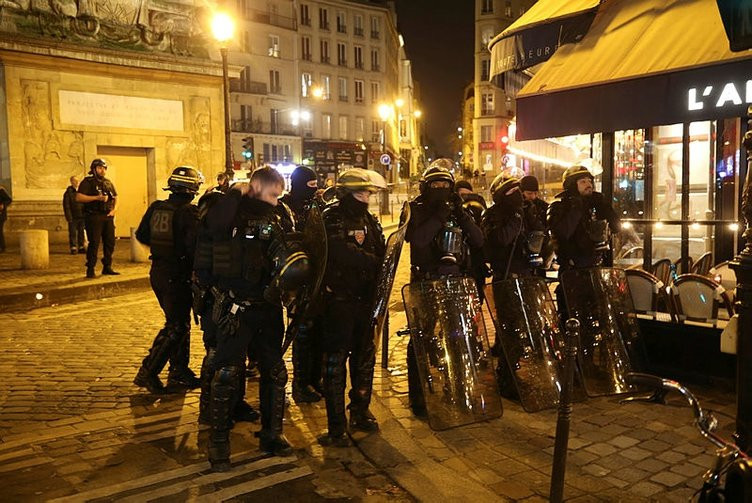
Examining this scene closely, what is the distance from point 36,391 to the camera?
6.20 meters

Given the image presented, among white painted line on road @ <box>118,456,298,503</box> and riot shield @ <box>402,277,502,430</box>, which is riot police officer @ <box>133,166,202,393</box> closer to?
white painted line on road @ <box>118,456,298,503</box>

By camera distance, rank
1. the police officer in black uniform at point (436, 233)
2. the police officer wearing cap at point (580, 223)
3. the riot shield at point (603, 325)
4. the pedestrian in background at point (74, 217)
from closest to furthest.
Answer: the police officer in black uniform at point (436, 233)
the riot shield at point (603, 325)
the police officer wearing cap at point (580, 223)
the pedestrian in background at point (74, 217)

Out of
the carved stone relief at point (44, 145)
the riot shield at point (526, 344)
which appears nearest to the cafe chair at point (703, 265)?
the riot shield at point (526, 344)

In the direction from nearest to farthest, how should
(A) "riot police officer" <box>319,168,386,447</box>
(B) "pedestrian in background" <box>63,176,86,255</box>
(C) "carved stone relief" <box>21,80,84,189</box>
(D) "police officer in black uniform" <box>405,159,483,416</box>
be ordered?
(A) "riot police officer" <box>319,168,386,447</box>
(D) "police officer in black uniform" <box>405,159,483,416</box>
(B) "pedestrian in background" <box>63,176,86,255</box>
(C) "carved stone relief" <box>21,80,84,189</box>

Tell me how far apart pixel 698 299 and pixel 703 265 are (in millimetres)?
2141

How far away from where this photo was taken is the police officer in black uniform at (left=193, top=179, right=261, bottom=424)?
4605mm

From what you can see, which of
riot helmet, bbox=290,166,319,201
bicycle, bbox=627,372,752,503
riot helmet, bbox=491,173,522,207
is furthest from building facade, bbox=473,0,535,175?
bicycle, bbox=627,372,752,503

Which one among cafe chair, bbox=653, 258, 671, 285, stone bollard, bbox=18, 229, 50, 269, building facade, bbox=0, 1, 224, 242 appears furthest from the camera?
building facade, bbox=0, 1, 224, 242

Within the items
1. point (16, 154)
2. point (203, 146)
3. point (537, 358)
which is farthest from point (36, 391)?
point (203, 146)

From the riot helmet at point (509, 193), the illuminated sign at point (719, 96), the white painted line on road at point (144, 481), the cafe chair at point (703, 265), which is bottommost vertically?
the white painted line on road at point (144, 481)

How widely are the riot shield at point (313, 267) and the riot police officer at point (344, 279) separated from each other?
0.52ft

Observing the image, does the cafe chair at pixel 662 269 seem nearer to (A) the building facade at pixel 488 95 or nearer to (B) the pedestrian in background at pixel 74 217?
(B) the pedestrian in background at pixel 74 217

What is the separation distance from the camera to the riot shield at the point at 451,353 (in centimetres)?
509

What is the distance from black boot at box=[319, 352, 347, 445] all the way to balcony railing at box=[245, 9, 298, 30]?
58.6 meters
